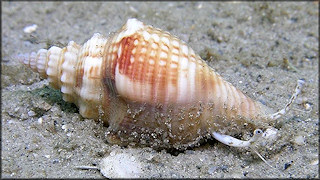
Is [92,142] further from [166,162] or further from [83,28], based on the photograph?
[83,28]

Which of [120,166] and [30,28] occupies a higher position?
[30,28]

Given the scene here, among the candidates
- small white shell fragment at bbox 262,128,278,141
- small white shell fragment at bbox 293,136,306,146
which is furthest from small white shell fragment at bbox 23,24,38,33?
small white shell fragment at bbox 293,136,306,146

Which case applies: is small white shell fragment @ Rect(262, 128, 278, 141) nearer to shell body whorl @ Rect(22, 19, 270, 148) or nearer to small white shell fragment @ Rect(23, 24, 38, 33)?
shell body whorl @ Rect(22, 19, 270, 148)

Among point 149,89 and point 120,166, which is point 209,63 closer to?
point 149,89

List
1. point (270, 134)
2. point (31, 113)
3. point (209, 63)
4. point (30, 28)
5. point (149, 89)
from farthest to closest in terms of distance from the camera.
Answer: point (30, 28)
point (209, 63)
point (31, 113)
point (270, 134)
point (149, 89)

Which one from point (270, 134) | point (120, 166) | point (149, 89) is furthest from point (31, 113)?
point (270, 134)
